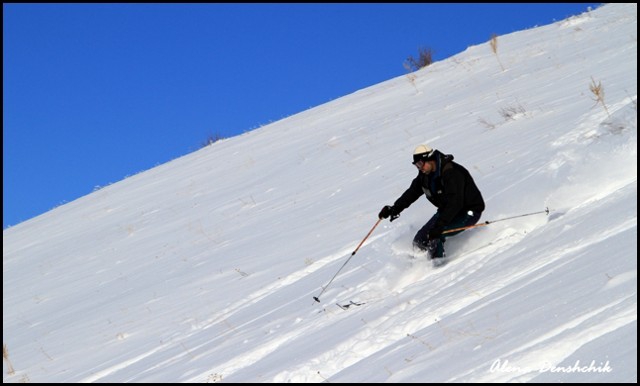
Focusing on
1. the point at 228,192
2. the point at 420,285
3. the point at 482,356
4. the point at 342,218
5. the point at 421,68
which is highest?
the point at 421,68

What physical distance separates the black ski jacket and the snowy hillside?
0.36 metres

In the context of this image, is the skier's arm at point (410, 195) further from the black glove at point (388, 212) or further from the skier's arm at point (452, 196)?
the skier's arm at point (452, 196)

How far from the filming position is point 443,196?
7516mm

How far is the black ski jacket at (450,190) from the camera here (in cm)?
737

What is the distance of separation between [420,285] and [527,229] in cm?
122

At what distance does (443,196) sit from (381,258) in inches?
46.3

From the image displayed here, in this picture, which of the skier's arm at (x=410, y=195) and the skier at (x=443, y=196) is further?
the skier's arm at (x=410, y=195)

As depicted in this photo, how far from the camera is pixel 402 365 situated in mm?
4887

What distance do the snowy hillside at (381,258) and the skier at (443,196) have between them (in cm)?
25

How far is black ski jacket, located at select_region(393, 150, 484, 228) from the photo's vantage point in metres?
7.37

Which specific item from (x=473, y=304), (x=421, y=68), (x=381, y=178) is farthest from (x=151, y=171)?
(x=473, y=304)

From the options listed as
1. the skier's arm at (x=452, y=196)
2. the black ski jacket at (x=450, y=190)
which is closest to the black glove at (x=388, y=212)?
the black ski jacket at (x=450, y=190)

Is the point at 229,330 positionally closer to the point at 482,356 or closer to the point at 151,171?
the point at 482,356

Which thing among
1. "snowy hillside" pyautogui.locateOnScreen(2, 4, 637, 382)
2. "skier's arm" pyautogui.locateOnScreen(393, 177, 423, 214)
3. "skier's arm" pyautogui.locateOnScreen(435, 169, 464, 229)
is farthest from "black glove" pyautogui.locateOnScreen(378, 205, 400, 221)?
"skier's arm" pyautogui.locateOnScreen(435, 169, 464, 229)
